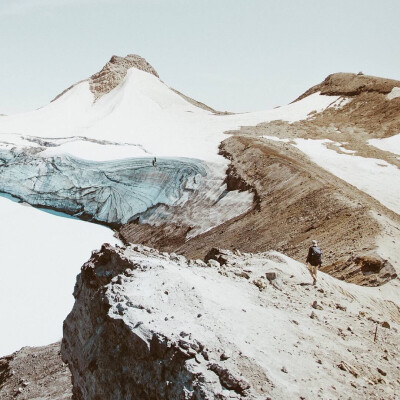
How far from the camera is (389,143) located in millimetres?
33812

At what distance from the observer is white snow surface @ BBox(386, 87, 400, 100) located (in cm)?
4283

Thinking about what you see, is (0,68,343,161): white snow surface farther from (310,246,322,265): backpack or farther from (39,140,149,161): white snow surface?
(310,246,322,265): backpack

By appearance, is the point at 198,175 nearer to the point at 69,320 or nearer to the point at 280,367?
the point at 69,320

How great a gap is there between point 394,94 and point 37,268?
3890 cm

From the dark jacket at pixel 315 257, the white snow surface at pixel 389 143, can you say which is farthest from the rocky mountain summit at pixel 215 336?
the white snow surface at pixel 389 143

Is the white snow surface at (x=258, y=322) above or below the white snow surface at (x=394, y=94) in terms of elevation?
below

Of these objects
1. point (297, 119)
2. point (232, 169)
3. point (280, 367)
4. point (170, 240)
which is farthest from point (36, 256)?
point (297, 119)

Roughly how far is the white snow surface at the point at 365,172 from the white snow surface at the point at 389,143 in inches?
188

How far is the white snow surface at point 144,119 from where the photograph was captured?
131 ft

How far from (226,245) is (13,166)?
28986mm

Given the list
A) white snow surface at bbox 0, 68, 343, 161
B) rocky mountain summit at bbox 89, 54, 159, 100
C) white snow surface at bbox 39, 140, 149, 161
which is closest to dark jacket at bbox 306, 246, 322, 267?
white snow surface at bbox 0, 68, 343, 161

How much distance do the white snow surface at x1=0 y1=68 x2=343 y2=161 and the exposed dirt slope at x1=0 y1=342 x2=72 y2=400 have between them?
21.7m

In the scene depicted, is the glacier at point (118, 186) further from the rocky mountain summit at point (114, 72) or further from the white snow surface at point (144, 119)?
the rocky mountain summit at point (114, 72)

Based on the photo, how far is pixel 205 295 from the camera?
797cm
